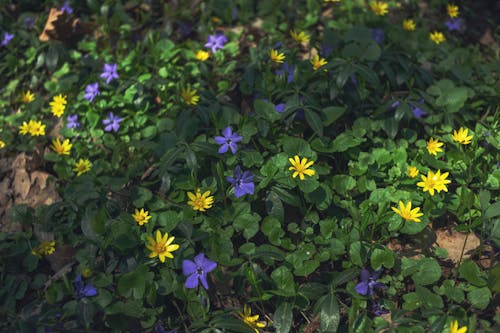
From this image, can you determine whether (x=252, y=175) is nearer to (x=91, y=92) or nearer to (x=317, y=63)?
(x=317, y=63)

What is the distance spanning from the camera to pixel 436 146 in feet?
9.32

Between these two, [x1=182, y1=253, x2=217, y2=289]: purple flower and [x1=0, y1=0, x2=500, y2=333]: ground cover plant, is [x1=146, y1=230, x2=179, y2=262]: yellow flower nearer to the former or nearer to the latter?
[x1=0, y1=0, x2=500, y2=333]: ground cover plant

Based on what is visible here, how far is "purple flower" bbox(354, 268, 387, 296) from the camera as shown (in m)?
2.32

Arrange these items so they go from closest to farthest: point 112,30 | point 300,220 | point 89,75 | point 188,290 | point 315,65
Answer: point 188,290 → point 300,220 → point 315,65 → point 89,75 → point 112,30

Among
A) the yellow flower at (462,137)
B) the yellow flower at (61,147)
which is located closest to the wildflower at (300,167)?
the yellow flower at (462,137)

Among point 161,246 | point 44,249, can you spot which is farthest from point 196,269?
point 44,249

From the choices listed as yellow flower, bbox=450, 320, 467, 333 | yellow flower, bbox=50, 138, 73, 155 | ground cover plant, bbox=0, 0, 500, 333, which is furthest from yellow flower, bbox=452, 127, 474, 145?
yellow flower, bbox=50, 138, 73, 155

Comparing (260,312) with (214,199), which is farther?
(214,199)

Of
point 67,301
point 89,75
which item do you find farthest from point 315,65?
point 67,301

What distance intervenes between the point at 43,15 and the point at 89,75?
84cm

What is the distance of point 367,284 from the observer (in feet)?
7.69

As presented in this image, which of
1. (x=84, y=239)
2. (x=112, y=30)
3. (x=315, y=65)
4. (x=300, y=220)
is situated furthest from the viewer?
(x=112, y=30)

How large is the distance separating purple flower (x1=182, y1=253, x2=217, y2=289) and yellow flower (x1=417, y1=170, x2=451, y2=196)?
1.12 m

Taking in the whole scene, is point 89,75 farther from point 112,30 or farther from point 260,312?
point 260,312
